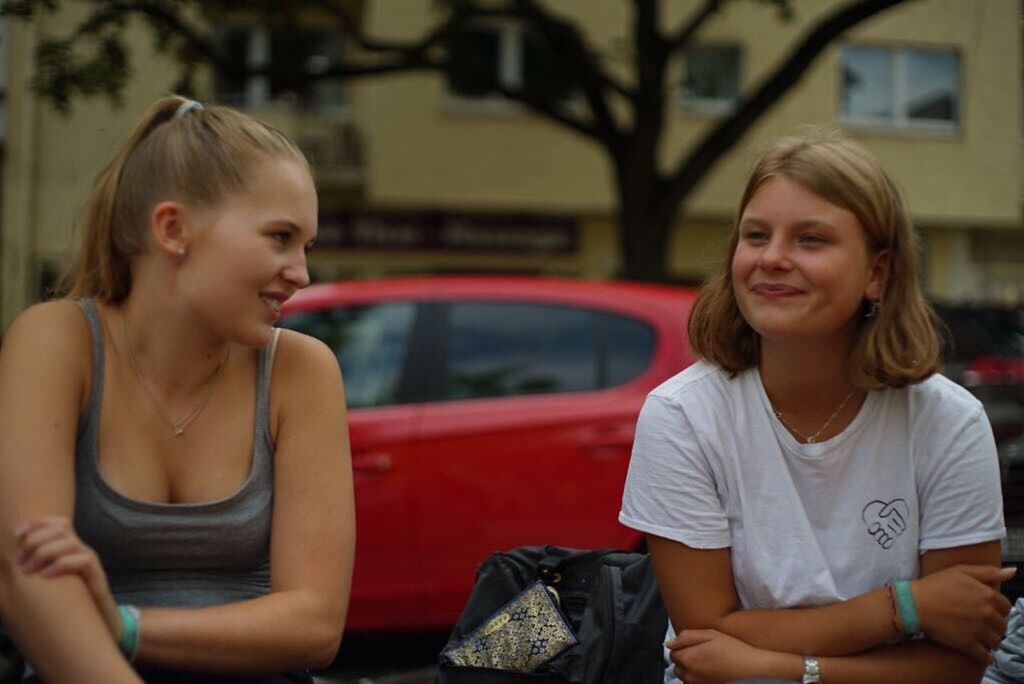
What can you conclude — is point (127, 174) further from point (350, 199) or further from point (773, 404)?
point (350, 199)

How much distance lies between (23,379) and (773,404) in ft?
4.55

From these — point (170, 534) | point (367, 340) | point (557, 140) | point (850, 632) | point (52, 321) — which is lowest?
point (557, 140)

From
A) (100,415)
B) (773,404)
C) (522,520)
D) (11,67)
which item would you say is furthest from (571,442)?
(11,67)

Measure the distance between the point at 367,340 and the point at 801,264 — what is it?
316cm

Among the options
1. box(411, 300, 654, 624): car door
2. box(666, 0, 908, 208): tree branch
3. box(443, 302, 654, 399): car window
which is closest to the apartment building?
box(666, 0, 908, 208): tree branch

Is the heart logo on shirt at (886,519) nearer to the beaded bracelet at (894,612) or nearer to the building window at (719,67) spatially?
the beaded bracelet at (894,612)

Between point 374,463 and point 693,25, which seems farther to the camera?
point 693,25

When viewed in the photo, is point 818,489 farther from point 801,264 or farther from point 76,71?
point 76,71

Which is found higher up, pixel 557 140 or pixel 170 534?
pixel 170 534

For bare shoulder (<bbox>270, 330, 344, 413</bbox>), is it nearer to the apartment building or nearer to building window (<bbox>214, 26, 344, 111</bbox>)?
building window (<bbox>214, 26, 344, 111</bbox>)

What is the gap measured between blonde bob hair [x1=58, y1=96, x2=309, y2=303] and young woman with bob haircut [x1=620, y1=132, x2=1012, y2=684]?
2.98ft

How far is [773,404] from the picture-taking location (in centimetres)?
253

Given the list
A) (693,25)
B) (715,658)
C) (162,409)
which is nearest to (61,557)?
(162,409)

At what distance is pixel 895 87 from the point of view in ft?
75.4
